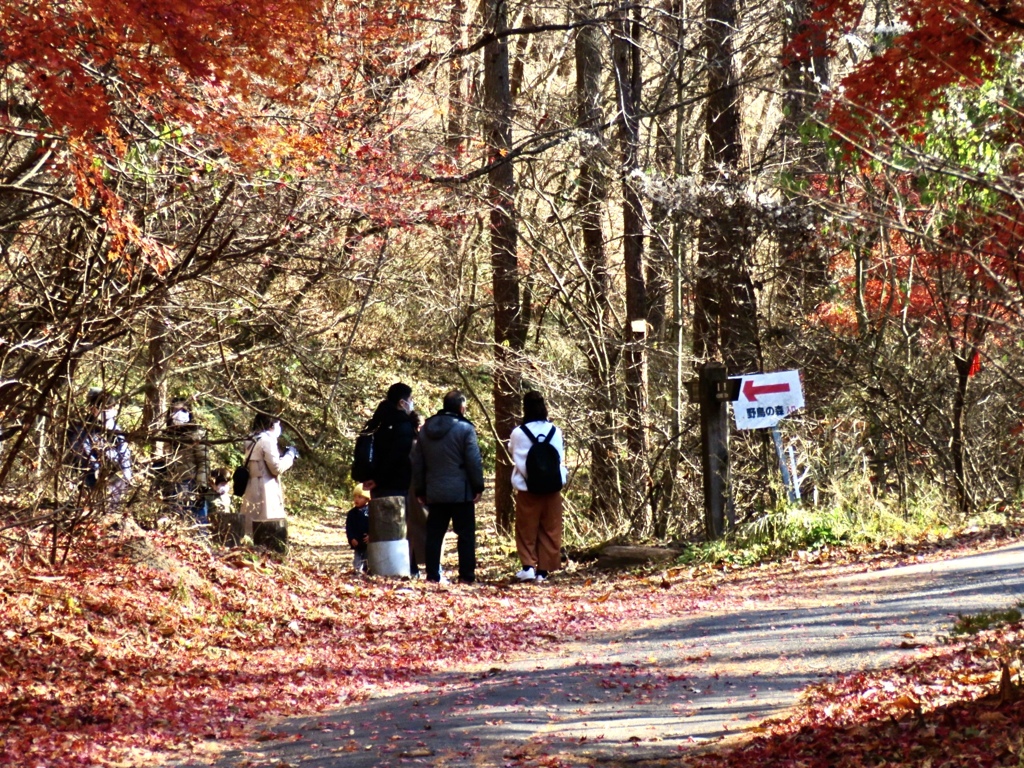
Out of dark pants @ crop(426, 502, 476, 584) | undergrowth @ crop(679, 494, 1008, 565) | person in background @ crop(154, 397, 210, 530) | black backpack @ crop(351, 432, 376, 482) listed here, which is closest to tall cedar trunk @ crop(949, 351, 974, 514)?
undergrowth @ crop(679, 494, 1008, 565)

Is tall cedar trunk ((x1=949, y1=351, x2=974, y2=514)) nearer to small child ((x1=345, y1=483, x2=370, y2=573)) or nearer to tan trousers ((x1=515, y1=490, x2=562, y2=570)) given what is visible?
tan trousers ((x1=515, y1=490, x2=562, y2=570))

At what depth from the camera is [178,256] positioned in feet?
34.4

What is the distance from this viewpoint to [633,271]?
638 inches

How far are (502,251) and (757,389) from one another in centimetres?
655

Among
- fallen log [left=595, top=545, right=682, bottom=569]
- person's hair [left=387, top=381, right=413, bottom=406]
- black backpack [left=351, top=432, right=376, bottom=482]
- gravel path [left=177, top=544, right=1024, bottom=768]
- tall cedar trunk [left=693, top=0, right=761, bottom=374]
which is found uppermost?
tall cedar trunk [left=693, top=0, right=761, bottom=374]

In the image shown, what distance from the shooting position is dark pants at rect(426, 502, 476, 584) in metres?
12.4

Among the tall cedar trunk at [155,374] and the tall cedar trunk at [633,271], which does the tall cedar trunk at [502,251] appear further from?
the tall cedar trunk at [155,374]

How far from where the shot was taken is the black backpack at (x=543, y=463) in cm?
1219

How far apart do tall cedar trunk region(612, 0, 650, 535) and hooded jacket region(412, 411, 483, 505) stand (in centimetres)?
317

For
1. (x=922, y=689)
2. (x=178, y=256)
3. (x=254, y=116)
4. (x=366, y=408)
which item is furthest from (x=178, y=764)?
(x=366, y=408)

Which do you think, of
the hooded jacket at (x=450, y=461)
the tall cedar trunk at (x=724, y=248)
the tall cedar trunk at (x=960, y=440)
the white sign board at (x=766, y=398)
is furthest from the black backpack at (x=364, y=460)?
the tall cedar trunk at (x=960, y=440)

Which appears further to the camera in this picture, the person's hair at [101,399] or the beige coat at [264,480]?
the beige coat at [264,480]

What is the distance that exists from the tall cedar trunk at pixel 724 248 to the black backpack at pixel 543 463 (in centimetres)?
309

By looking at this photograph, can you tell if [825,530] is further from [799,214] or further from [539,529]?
[799,214]
